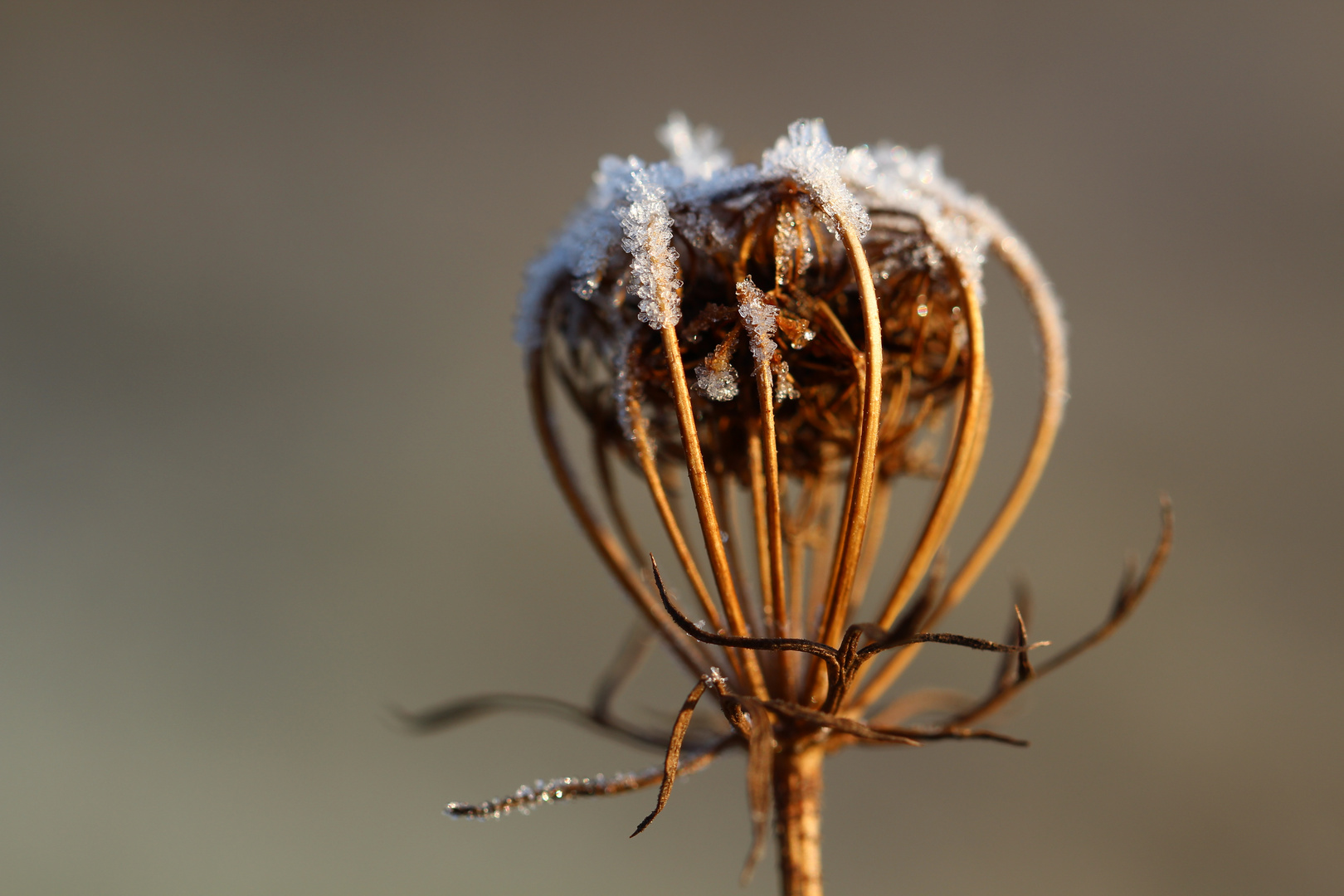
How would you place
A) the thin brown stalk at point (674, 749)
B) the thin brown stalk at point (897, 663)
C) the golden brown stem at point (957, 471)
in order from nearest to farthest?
the thin brown stalk at point (674, 749)
the golden brown stem at point (957, 471)
the thin brown stalk at point (897, 663)

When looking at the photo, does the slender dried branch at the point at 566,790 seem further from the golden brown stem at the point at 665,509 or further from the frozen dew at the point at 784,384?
the frozen dew at the point at 784,384

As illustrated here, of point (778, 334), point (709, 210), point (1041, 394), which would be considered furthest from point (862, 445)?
point (1041, 394)

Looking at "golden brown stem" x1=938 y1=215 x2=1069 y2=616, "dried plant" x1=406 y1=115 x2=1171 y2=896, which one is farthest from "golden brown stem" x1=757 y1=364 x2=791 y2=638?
"golden brown stem" x1=938 y1=215 x2=1069 y2=616

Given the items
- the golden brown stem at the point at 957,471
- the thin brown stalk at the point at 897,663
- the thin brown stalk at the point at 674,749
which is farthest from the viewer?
the thin brown stalk at the point at 897,663

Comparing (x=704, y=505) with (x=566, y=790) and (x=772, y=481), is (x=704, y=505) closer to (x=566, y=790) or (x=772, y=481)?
(x=772, y=481)

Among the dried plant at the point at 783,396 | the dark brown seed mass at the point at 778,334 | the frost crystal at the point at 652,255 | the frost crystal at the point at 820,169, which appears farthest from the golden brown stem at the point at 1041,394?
the frost crystal at the point at 652,255

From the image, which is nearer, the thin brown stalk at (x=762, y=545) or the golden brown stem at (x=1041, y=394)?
the thin brown stalk at (x=762, y=545)

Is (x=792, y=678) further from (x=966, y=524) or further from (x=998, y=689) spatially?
(x=966, y=524)

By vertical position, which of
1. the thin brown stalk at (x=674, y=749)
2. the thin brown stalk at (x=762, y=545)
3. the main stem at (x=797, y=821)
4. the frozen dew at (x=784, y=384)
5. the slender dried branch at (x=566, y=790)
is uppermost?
the frozen dew at (x=784, y=384)

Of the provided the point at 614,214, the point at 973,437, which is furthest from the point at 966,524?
the point at 614,214

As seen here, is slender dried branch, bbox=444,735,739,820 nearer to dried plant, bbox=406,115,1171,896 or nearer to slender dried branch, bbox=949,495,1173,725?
dried plant, bbox=406,115,1171,896
